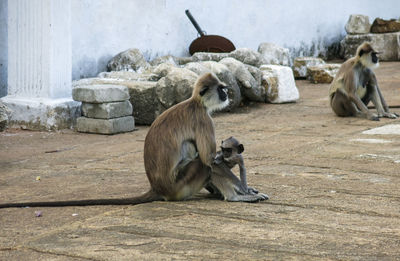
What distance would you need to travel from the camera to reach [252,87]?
11.4 m

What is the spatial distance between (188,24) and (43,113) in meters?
5.46

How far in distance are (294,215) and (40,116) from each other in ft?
19.0

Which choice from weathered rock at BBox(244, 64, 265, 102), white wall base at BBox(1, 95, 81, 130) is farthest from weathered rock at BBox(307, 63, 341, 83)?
white wall base at BBox(1, 95, 81, 130)

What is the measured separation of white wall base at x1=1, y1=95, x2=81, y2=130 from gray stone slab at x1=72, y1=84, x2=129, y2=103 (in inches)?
9.3

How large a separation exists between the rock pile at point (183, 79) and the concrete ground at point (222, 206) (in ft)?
3.29

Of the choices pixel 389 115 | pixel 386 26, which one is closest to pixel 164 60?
pixel 389 115

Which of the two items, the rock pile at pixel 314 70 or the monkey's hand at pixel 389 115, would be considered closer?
the monkey's hand at pixel 389 115

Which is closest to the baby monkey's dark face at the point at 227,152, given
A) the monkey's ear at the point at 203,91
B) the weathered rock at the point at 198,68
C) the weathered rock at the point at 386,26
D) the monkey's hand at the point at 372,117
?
the monkey's ear at the point at 203,91

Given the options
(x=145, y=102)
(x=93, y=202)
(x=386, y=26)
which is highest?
(x=386, y=26)

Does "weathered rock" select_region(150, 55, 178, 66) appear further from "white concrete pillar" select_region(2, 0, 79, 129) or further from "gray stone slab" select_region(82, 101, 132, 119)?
"gray stone slab" select_region(82, 101, 132, 119)

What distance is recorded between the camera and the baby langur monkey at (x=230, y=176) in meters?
4.67

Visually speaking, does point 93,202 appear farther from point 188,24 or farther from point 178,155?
point 188,24

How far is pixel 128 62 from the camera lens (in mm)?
11484

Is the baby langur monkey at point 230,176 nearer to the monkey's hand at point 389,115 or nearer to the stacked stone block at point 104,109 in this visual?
the stacked stone block at point 104,109
